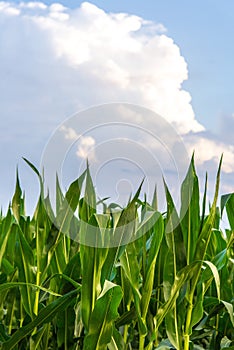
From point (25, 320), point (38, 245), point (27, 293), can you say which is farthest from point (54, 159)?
point (25, 320)

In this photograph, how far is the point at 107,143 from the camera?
1382 mm

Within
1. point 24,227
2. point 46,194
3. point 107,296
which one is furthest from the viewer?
point 24,227

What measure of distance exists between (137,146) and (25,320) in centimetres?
55

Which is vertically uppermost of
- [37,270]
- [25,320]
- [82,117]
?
[82,117]

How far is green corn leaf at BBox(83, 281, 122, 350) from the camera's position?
3.76ft

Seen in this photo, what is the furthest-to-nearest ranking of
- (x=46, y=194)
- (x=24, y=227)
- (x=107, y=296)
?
(x=24, y=227), (x=46, y=194), (x=107, y=296)

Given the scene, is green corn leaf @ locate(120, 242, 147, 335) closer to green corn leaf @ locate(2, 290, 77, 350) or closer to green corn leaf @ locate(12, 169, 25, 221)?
green corn leaf @ locate(2, 290, 77, 350)

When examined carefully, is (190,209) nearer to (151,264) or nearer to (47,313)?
(151,264)

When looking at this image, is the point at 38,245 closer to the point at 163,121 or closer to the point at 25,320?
the point at 25,320

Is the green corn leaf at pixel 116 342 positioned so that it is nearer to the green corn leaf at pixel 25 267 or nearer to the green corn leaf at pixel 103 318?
the green corn leaf at pixel 103 318

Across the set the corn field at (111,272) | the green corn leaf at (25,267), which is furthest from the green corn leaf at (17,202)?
the green corn leaf at (25,267)

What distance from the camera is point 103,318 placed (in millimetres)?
1181

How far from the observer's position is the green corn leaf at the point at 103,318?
1.15 metres

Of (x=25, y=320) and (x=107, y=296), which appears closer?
(x=107, y=296)
